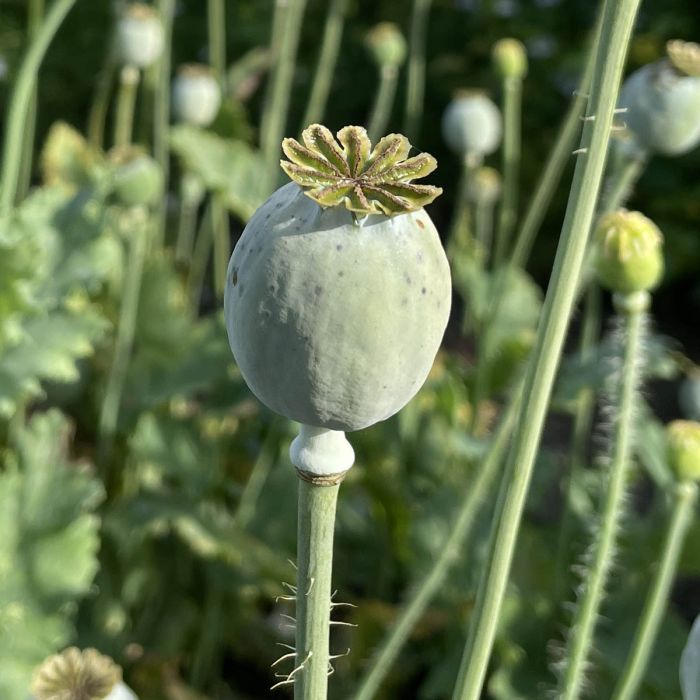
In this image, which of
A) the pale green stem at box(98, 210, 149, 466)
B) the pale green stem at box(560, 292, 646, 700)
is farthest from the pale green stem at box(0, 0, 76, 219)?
the pale green stem at box(560, 292, 646, 700)

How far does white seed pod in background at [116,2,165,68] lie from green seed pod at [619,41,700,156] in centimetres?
68

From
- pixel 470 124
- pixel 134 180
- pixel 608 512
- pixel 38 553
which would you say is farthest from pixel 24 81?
pixel 470 124

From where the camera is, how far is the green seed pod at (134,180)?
3.56ft

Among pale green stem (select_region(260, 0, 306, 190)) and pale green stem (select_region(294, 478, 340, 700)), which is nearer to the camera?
pale green stem (select_region(294, 478, 340, 700))

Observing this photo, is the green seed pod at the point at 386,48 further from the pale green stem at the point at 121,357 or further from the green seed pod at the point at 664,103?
the green seed pod at the point at 664,103

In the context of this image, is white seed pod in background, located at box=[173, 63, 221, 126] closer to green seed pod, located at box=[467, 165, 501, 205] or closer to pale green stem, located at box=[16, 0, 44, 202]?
pale green stem, located at box=[16, 0, 44, 202]

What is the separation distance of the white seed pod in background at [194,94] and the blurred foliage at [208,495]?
0.03 metres

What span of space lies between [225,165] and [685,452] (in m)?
0.81

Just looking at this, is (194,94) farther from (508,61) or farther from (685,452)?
(685,452)

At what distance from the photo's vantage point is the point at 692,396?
4.17 feet

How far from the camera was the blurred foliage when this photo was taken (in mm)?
964

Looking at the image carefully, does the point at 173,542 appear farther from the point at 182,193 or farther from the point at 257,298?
the point at 257,298

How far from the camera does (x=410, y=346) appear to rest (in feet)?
1.08

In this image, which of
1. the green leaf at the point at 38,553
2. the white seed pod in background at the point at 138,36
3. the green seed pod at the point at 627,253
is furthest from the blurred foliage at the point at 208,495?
the green seed pod at the point at 627,253
